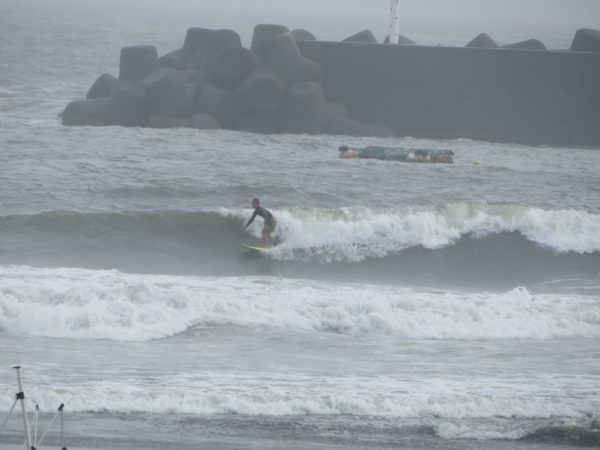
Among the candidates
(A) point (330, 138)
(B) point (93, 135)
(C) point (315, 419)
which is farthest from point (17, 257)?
(A) point (330, 138)

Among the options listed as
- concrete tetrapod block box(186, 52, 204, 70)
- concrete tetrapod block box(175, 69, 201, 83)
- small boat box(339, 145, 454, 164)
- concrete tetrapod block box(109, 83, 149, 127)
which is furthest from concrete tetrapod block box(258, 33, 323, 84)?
small boat box(339, 145, 454, 164)

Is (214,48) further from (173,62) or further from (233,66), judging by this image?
(173,62)

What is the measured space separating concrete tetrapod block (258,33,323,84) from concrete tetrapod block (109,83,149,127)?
13.0ft

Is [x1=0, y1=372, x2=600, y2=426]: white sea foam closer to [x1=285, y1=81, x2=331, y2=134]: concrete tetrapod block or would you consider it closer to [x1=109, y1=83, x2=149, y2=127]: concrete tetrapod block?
[x1=285, y1=81, x2=331, y2=134]: concrete tetrapod block

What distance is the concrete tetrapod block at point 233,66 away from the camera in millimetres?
32781

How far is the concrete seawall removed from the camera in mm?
34469

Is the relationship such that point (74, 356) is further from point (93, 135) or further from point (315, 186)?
point (93, 135)

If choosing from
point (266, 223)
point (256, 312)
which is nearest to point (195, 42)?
point (266, 223)

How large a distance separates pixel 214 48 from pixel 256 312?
21.0 m

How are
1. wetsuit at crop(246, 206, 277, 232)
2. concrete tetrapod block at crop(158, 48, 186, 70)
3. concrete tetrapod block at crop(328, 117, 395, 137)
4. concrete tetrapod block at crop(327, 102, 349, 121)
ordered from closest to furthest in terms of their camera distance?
wetsuit at crop(246, 206, 277, 232) → concrete tetrapod block at crop(328, 117, 395, 137) → concrete tetrapod block at crop(327, 102, 349, 121) → concrete tetrapod block at crop(158, 48, 186, 70)

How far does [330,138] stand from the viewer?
3300cm

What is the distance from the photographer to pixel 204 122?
3281 cm

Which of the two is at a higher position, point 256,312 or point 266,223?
point 266,223

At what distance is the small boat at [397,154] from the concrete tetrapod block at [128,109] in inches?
294
